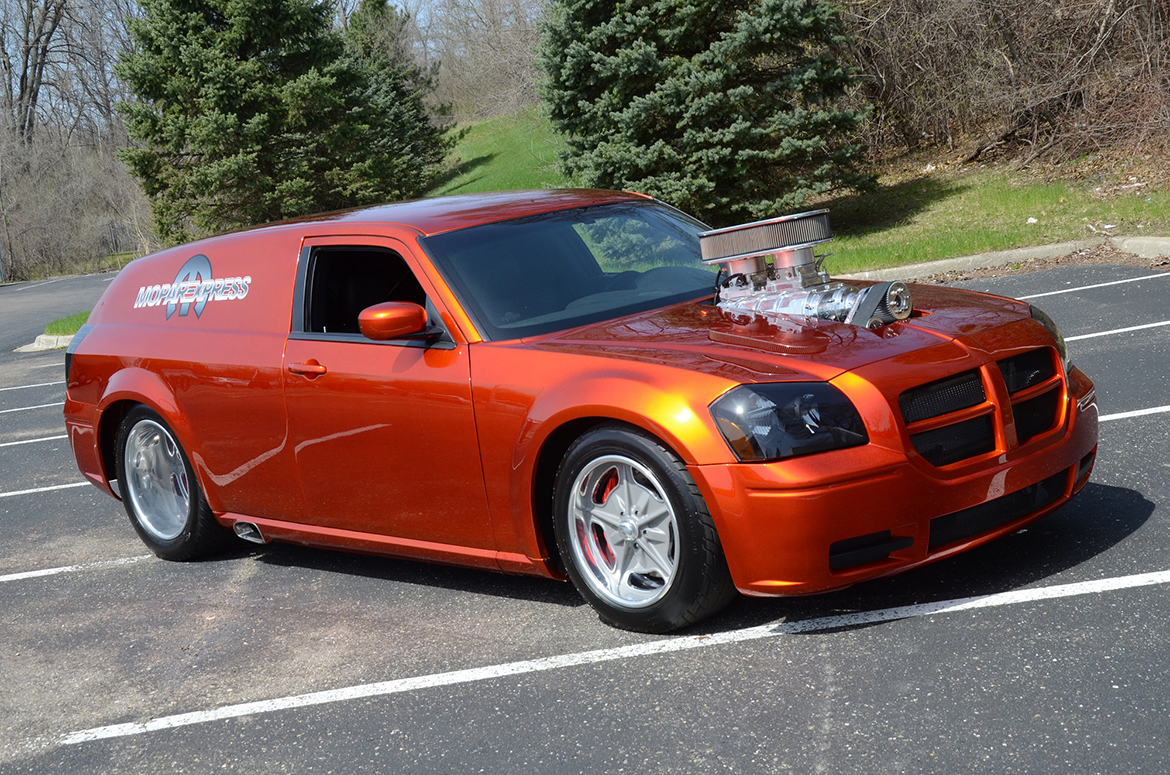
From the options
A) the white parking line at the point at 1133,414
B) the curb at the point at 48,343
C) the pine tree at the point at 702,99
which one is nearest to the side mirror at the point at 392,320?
the white parking line at the point at 1133,414

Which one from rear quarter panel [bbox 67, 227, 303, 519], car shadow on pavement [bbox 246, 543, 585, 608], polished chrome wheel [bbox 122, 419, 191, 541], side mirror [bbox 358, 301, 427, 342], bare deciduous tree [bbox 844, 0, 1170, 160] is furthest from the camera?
bare deciduous tree [bbox 844, 0, 1170, 160]

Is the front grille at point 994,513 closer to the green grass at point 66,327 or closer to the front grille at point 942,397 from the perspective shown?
the front grille at point 942,397

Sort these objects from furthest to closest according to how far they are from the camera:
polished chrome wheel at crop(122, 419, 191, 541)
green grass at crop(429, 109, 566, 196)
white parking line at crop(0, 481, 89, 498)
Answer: green grass at crop(429, 109, 566, 196) → white parking line at crop(0, 481, 89, 498) → polished chrome wheel at crop(122, 419, 191, 541)

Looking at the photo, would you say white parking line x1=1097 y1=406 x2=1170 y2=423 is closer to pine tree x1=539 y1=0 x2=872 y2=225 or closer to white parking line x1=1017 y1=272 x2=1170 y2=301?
white parking line x1=1017 y1=272 x2=1170 y2=301

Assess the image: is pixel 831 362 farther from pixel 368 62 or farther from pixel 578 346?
pixel 368 62

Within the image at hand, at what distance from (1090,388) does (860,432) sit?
133cm

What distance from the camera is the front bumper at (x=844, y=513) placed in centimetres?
370

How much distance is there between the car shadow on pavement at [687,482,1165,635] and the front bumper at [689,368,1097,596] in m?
0.35

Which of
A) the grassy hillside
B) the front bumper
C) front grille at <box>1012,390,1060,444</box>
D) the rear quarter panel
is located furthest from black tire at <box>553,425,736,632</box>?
the grassy hillside

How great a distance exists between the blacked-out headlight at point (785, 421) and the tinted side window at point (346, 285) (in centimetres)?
195

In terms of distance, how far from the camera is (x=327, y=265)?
5312mm

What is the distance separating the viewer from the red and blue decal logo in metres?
5.63

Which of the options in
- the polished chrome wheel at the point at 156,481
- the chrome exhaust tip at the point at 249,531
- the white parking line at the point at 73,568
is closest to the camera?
the chrome exhaust tip at the point at 249,531

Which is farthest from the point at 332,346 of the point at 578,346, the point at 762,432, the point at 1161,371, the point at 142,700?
the point at 1161,371
